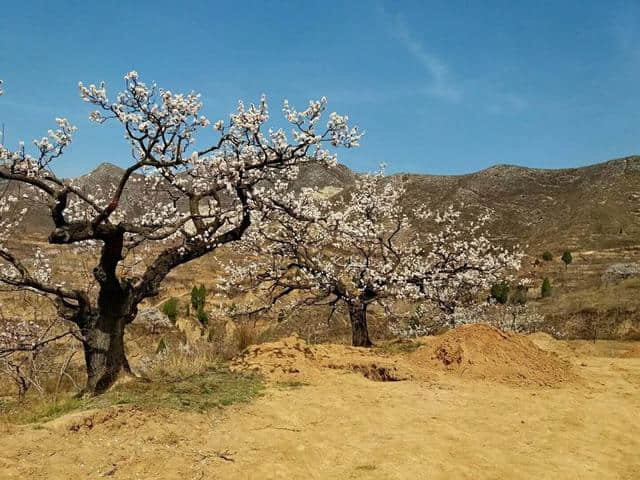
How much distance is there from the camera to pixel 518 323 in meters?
24.2

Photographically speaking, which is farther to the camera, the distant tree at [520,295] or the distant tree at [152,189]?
the distant tree at [520,295]

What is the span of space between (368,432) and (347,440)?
16.4 inches

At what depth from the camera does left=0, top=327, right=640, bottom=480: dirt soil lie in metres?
5.45

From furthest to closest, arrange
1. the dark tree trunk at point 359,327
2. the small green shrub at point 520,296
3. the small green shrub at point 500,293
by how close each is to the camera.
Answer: the small green shrub at point 500,293 < the small green shrub at point 520,296 < the dark tree trunk at point 359,327

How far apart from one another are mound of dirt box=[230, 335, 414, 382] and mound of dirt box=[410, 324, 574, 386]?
1082 mm

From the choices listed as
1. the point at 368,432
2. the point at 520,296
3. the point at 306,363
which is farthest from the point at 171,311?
the point at 368,432

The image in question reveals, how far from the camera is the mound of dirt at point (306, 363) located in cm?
965

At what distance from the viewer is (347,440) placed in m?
6.37

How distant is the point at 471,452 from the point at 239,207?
5.88m

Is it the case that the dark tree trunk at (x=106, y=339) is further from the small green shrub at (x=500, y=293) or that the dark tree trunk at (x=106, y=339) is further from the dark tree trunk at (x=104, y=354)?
the small green shrub at (x=500, y=293)

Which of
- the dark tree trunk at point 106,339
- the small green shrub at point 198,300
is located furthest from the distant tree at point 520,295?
the dark tree trunk at point 106,339

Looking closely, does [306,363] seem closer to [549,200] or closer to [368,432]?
[368,432]

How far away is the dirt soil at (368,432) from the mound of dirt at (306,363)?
0.14ft

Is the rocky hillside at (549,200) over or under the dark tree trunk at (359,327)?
over
